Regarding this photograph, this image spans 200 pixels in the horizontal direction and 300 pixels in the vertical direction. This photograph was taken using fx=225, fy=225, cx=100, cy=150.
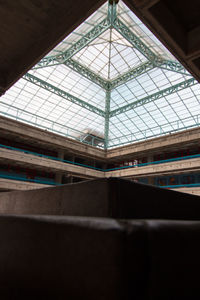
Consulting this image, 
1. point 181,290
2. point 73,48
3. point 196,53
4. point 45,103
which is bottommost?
point 181,290

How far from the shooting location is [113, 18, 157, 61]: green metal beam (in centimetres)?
2548

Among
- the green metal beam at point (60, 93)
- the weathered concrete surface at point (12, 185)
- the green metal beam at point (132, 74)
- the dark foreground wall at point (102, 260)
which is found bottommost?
the dark foreground wall at point (102, 260)

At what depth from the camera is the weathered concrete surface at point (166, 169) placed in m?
25.5

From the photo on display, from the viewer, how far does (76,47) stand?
1109 inches

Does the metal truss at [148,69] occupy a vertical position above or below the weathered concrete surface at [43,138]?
above

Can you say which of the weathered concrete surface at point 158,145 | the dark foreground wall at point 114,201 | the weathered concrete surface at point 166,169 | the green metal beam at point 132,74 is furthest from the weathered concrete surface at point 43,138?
the dark foreground wall at point 114,201

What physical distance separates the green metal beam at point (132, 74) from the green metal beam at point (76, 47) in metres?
7.70

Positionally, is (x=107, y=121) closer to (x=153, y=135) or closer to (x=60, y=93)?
(x=153, y=135)

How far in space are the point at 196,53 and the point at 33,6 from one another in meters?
5.04

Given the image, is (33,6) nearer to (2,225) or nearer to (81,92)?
(2,225)

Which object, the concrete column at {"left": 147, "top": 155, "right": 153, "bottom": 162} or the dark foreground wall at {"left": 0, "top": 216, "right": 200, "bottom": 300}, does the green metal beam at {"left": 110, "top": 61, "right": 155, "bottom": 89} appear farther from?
the dark foreground wall at {"left": 0, "top": 216, "right": 200, "bottom": 300}

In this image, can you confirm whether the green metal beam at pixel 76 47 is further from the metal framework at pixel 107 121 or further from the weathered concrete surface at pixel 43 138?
the metal framework at pixel 107 121

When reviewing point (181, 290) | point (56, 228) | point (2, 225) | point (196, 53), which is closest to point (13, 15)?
point (196, 53)

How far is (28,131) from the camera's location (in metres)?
27.9
